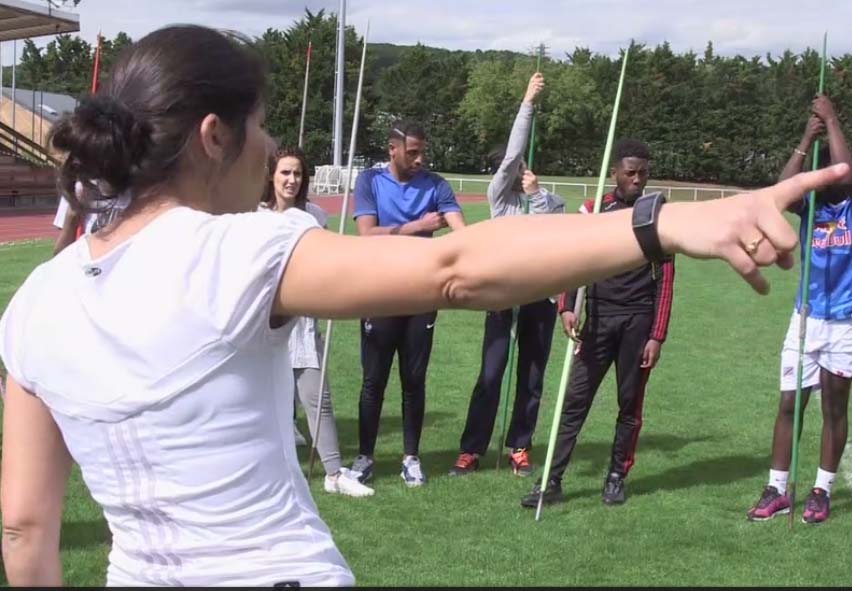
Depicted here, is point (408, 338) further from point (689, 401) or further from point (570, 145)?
point (570, 145)

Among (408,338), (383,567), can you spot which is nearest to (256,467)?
(383,567)

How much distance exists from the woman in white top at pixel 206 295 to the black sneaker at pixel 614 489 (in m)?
4.80

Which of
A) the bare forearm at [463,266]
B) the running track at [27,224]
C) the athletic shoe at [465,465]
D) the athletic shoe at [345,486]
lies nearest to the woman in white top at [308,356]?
the athletic shoe at [345,486]

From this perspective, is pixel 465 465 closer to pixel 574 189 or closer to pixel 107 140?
pixel 107 140

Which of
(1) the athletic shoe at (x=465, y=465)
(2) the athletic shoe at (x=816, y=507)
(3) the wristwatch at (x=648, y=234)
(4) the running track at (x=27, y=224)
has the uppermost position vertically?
(3) the wristwatch at (x=648, y=234)

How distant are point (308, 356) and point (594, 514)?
1.87 m

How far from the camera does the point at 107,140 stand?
63.8 inches

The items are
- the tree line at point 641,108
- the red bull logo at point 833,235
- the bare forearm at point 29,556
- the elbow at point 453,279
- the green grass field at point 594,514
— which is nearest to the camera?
the elbow at point 453,279

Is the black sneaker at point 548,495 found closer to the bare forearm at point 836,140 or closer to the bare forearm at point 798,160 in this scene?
the bare forearm at point 798,160

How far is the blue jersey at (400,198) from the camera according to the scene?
6.59m

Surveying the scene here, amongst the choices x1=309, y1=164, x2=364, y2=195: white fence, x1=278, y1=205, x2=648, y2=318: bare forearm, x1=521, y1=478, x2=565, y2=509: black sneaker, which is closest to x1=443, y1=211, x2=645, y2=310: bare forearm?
x1=278, y1=205, x2=648, y2=318: bare forearm

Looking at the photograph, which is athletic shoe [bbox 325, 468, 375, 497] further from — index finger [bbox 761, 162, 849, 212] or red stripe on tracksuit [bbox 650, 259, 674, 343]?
index finger [bbox 761, 162, 849, 212]

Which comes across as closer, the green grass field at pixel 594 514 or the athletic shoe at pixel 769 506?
the green grass field at pixel 594 514

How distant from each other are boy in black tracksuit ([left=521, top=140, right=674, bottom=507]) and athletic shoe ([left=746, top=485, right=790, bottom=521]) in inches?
29.6
